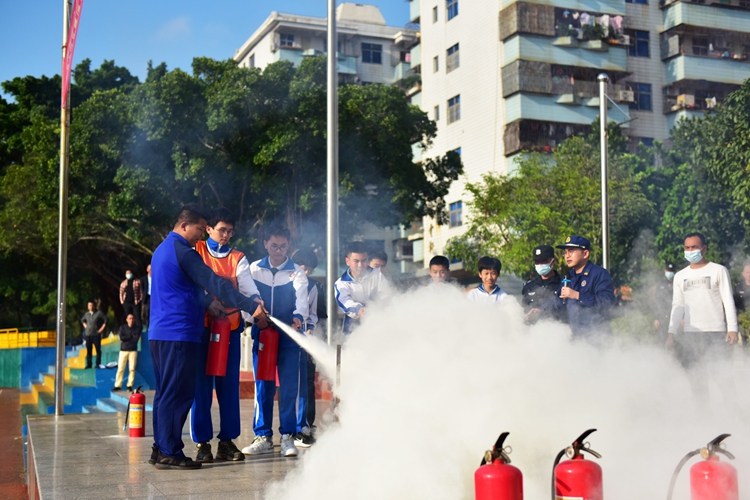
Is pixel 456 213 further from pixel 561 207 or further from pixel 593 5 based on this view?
pixel 561 207

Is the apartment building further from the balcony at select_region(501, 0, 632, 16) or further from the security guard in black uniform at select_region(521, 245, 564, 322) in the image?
the security guard in black uniform at select_region(521, 245, 564, 322)

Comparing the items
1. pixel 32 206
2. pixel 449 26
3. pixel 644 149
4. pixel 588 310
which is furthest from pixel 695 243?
pixel 449 26

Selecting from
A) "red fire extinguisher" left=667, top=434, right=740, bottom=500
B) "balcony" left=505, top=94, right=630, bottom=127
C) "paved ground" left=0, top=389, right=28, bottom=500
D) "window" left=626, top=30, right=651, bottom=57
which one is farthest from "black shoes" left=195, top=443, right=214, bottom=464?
"window" left=626, top=30, right=651, bottom=57

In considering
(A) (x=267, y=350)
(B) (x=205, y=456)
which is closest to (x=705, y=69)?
(A) (x=267, y=350)

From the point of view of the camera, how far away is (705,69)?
4544cm

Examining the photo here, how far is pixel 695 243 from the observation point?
895 centimetres

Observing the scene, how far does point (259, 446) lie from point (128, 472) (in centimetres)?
120

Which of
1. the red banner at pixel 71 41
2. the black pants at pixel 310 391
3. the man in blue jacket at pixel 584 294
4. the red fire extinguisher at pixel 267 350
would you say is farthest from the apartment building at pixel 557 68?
the red fire extinguisher at pixel 267 350

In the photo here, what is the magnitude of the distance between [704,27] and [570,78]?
8.73 metres

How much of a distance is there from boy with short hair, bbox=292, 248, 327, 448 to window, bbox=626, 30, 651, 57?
135 ft

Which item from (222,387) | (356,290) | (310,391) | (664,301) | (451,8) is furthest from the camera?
(451,8)

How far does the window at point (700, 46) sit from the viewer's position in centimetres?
4625

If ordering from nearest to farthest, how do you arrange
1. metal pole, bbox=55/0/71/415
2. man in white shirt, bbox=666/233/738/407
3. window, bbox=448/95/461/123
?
man in white shirt, bbox=666/233/738/407 < metal pole, bbox=55/0/71/415 < window, bbox=448/95/461/123

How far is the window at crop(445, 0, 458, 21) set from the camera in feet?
151
